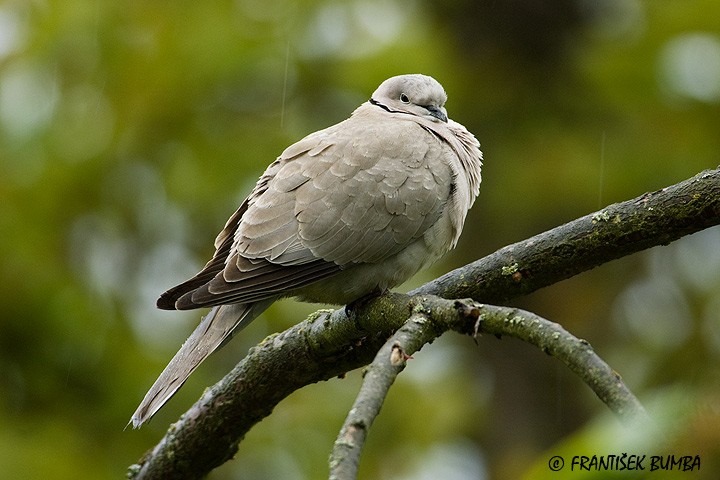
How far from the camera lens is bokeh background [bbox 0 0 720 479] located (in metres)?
5.60

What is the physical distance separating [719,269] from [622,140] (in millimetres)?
1330

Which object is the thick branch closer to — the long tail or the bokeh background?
the long tail

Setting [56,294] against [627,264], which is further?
[627,264]

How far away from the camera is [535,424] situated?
762cm

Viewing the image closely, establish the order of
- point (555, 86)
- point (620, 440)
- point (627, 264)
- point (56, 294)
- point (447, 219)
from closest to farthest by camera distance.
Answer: point (620, 440)
point (447, 219)
point (56, 294)
point (627, 264)
point (555, 86)

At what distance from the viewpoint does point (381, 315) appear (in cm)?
281

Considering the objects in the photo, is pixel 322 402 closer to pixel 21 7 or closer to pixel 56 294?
pixel 56 294

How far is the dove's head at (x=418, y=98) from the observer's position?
14.0 feet

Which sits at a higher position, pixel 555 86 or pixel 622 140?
pixel 555 86

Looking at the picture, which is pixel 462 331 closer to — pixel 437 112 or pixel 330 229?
pixel 330 229

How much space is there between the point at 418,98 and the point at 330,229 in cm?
103

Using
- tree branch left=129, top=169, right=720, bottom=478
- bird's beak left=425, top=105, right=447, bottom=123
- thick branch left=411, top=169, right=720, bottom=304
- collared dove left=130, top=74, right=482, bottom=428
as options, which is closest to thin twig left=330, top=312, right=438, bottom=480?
tree branch left=129, top=169, right=720, bottom=478

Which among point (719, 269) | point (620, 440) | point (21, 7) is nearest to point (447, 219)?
point (620, 440)

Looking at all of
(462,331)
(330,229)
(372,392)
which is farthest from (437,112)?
(372,392)
